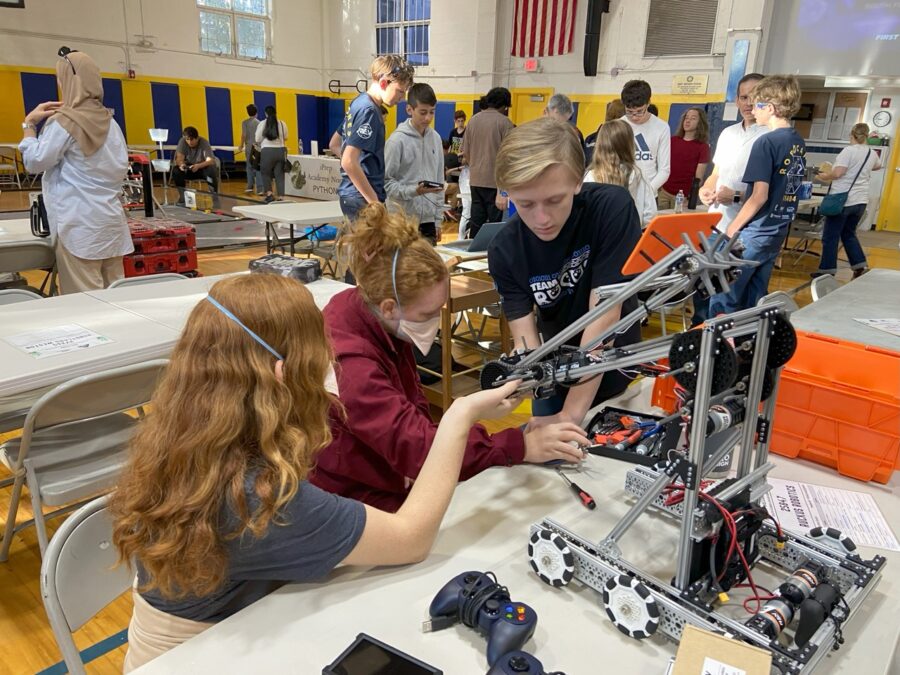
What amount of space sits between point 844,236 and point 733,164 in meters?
2.85

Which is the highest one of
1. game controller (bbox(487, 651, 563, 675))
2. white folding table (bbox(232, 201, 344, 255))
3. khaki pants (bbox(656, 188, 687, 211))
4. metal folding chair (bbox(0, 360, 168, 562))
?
khaki pants (bbox(656, 188, 687, 211))

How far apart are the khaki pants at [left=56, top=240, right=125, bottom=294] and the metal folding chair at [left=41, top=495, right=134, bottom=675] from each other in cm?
269

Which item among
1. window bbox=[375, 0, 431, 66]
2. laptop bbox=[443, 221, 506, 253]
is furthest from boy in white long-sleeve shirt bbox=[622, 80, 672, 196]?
window bbox=[375, 0, 431, 66]

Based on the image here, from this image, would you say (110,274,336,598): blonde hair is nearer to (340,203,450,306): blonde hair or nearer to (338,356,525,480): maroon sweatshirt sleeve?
(338,356,525,480): maroon sweatshirt sleeve

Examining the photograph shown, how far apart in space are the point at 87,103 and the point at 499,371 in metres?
2.86

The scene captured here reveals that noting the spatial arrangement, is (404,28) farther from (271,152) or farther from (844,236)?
(844,236)

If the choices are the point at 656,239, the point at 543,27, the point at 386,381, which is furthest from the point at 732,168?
the point at 543,27

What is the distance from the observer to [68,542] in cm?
107

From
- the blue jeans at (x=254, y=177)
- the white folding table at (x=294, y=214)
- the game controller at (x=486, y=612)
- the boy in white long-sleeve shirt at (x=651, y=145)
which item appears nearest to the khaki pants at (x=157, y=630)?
the game controller at (x=486, y=612)

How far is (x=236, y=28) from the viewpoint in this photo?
42.0 ft

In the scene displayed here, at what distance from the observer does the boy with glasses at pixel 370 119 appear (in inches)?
131

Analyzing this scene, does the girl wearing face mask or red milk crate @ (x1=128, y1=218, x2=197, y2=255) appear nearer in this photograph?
the girl wearing face mask

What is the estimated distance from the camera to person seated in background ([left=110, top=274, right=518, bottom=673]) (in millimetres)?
871

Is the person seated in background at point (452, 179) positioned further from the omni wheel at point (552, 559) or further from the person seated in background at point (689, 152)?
the omni wheel at point (552, 559)
